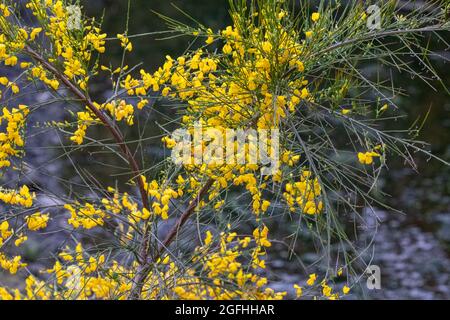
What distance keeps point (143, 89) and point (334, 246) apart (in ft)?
12.2

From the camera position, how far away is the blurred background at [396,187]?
18.5 feet

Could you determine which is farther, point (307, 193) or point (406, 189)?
point (406, 189)

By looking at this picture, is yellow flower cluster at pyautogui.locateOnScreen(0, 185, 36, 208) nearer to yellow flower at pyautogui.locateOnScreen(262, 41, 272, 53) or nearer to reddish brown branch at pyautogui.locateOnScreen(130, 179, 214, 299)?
reddish brown branch at pyautogui.locateOnScreen(130, 179, 214, 299)

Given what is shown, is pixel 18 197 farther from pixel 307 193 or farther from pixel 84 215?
pixel 307 193

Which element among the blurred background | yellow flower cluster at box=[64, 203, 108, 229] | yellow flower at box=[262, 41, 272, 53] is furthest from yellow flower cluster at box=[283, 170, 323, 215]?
the blurred background

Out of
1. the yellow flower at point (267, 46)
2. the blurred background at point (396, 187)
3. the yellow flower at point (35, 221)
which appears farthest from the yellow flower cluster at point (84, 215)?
the blurred background at point (396, 187)

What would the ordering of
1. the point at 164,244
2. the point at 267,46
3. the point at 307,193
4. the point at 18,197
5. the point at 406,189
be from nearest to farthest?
the point at 267,46
the point at 307,193
the point at 18,197
the point at 164,244
the point at 406,189

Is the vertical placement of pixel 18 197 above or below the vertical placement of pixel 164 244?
above

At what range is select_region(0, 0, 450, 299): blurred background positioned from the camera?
5.63 meters

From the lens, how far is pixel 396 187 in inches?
251

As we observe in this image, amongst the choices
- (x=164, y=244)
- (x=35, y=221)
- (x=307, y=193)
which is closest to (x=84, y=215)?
(x=35, y=221)

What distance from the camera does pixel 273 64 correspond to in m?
2.00
